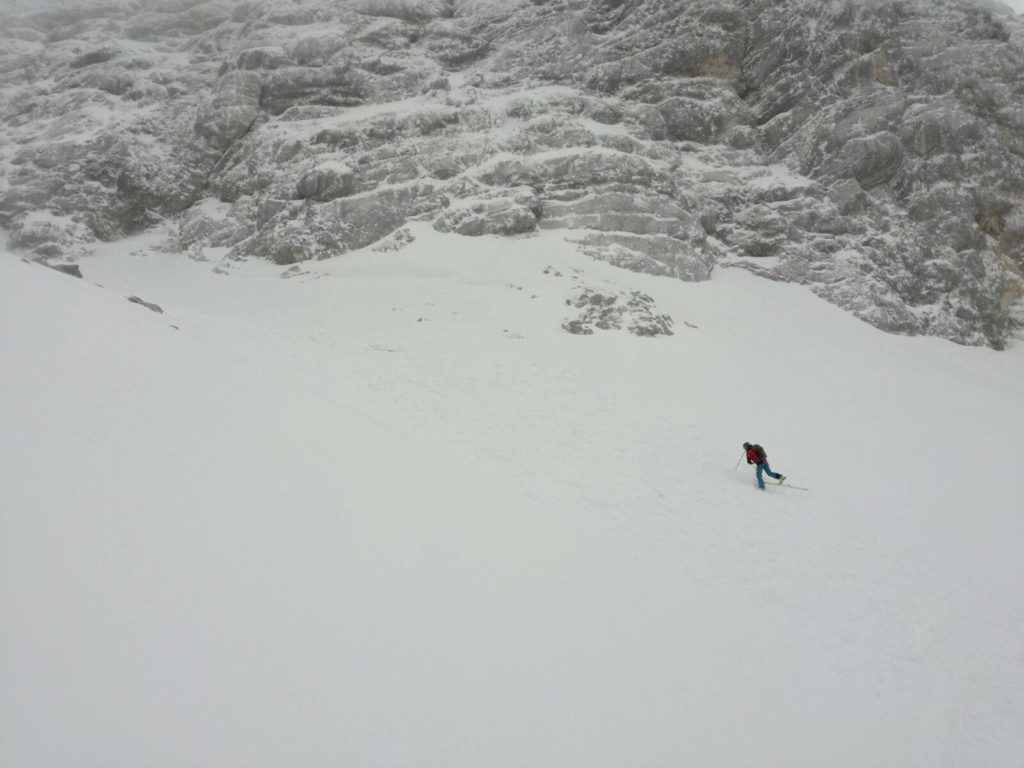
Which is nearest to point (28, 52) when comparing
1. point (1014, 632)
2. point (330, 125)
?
point (330, 125)

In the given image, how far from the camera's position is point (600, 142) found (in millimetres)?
36750

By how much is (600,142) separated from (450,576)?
36.4 metres

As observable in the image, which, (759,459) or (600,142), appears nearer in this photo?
(759,459)

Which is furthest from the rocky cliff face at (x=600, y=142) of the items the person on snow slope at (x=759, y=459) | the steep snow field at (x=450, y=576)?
the steep snow field at (x=450, y=576)

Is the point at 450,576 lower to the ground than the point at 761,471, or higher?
higher

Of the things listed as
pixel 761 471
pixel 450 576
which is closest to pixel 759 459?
pixel 761 471

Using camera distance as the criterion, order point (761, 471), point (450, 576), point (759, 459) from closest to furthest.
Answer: point (450, 576)
point (759, 459)
point (761, 471)

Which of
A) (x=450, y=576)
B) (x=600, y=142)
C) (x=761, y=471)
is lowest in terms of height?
(x=761, y=471)

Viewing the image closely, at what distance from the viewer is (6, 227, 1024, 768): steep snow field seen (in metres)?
4.22

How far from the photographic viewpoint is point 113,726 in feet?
11.7

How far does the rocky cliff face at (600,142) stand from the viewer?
33719 mm

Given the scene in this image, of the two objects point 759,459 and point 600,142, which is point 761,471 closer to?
point 759,459

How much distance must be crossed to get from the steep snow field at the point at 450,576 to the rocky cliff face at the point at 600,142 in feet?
63.8

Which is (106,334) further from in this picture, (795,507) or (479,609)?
(795,507)
